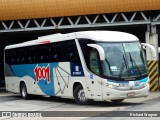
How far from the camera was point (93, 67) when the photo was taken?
1662 centimetres

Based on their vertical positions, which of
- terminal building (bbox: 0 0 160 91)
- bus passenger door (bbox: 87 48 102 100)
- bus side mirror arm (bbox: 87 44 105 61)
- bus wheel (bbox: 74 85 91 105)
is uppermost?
terminal building (bbox: 0 0 160 91)

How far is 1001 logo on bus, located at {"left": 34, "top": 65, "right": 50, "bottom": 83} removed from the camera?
19984 millimetres

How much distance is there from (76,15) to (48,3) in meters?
2.10

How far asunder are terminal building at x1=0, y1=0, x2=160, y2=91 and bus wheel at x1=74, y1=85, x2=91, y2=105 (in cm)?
831

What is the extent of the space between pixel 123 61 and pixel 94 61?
1.10 meters

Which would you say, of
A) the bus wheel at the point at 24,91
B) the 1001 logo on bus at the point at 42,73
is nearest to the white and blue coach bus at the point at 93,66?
the 1001 logo on bus at the point at 42,73

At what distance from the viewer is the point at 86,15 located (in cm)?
2784

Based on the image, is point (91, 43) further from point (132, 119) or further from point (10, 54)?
point (10, 54)

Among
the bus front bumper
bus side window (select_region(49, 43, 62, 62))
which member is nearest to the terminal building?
bus side window (select_region(49, 43, 62, 62))

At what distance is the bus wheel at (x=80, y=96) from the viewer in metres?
17.3

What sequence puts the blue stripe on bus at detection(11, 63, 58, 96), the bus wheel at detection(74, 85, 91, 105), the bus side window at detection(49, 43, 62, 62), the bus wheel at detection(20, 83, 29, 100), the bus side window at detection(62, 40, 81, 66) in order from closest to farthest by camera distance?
the bus wheel at detection(74, 85, 91, 105) < the bus side window at detection(62, 40, 81, 66) < the bus side window at detection(49, 43, 62, 62) < the blue stripe on bus at detection(11, 63, 58, 96) < the bus wheel at detection(20, 83, 29, 100)

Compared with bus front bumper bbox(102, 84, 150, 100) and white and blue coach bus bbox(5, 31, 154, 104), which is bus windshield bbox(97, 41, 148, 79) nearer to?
white and blue coach bus bbox(5, 31, 154, 104)

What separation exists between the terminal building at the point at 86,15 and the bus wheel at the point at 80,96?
27.3ft

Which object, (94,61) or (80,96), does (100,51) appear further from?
(80,96)
